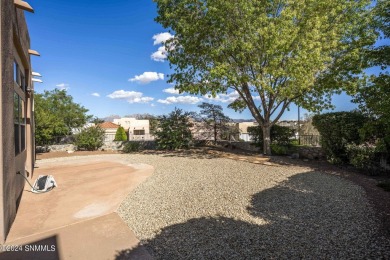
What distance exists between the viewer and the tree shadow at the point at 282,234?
3.21m

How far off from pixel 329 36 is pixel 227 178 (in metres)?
8.38

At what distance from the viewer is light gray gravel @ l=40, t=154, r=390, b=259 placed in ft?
10.8

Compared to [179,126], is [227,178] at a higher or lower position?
lower

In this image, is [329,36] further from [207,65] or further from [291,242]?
[291,242]

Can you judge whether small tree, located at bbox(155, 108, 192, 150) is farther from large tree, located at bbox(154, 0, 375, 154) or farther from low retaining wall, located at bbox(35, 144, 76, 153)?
low retaining wall, located at bbox(35, 144, 76, 153)

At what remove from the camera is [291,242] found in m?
3.46

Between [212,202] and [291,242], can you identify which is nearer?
[291,242]

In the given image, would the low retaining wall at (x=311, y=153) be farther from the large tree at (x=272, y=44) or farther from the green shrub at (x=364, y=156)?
the green shrub at (x=364, y=156)

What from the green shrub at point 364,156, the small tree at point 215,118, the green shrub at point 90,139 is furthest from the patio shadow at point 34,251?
the small tree at point 215,118

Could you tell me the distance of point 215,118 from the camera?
57.3ft

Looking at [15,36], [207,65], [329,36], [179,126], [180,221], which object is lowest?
[180,221]

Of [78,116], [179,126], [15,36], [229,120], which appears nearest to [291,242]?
[15,36]

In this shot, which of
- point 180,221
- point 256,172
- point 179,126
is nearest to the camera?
point 180,221

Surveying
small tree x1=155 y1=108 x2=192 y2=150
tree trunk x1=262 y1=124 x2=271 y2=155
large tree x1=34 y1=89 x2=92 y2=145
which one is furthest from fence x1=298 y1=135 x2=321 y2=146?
large tree x1=34 y1=89 x2=92 y2=145
